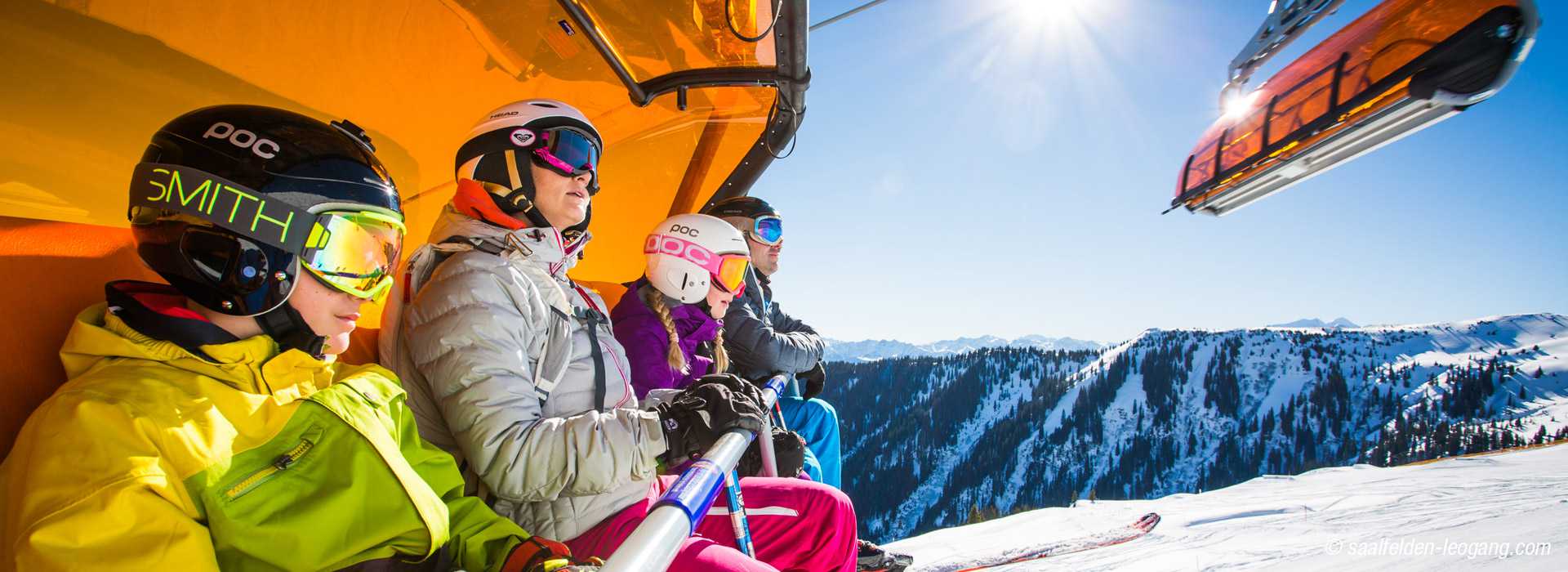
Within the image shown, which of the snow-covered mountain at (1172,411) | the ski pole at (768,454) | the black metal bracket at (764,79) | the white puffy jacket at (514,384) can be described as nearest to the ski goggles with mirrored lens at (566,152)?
the white puffy jacket at (514,384)

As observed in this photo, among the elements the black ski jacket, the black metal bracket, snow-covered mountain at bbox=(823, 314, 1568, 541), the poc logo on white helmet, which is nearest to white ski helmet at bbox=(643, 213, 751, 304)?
the black ski jacket

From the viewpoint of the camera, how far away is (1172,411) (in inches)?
5502

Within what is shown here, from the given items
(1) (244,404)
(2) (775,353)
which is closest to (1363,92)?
(2) (775,353)

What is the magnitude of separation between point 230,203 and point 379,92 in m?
2.80

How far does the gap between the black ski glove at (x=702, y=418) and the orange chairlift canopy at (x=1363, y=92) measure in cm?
995

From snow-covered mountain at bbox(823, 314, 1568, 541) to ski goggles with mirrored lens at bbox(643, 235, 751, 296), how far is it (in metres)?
117

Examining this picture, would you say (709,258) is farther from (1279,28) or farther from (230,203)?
(1279,28)

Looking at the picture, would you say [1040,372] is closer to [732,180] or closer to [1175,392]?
[1175,392]

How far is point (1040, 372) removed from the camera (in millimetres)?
156500

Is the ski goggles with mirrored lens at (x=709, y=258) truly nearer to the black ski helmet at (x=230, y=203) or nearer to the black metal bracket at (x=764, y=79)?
the black metal bracket at (x=764, y=79)

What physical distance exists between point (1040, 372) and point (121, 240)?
553 feet

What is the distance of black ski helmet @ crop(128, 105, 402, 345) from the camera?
1.36 meters

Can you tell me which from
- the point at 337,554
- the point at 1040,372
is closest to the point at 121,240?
the point at 337,554

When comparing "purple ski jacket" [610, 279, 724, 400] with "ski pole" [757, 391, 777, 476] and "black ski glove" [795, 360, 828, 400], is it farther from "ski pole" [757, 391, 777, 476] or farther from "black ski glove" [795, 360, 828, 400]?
"black ski glove" [795, 360, 828, 400]
